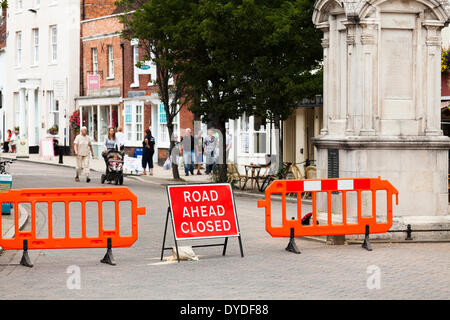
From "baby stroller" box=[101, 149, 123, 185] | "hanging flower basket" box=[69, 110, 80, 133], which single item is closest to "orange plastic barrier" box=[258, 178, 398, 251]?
"baby stroller" box=[101, 149, 123, 185]

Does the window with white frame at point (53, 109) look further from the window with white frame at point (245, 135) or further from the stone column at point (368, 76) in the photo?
the stone column at point (368, 76)

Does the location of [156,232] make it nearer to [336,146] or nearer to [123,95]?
[336,146]

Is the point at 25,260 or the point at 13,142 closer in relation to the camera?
the point at 25,260

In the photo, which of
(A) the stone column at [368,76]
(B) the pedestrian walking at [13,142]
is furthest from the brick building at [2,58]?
(A) the stone column at [368,76]

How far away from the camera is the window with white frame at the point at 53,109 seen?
57062 mm

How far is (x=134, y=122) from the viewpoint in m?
48.5

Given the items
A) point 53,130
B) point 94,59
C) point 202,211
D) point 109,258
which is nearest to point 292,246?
point 202,211

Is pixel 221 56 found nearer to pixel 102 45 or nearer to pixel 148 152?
pixel 148 152

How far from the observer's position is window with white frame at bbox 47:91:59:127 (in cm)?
5706

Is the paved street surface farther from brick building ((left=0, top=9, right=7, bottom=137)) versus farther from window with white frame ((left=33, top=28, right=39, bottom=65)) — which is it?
brick building ((left=0, top=9, right=7, bottom=137))

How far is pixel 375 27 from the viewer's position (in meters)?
15.1

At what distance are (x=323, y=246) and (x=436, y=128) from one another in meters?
2.88

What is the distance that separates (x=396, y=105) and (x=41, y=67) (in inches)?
1791

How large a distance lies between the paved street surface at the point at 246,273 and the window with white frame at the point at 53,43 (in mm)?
42960
